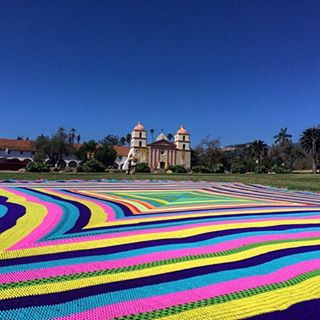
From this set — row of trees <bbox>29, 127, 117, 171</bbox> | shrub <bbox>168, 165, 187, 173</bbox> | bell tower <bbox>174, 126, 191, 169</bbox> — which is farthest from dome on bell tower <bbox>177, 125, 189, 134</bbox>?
shrub <bbox>168, 165, 187, 173</bbox>

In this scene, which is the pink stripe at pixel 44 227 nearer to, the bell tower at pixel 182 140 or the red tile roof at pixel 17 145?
the bell tower at pixel 182 140

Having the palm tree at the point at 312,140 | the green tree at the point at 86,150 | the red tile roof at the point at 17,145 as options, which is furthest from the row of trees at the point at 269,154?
the red tile roof at the point at 17,145

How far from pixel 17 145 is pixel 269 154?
165 feet

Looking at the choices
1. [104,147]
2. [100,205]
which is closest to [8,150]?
[104,147]

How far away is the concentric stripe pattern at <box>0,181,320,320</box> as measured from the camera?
5.11ft

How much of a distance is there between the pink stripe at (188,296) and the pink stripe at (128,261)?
1.53 ft

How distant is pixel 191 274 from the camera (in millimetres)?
1969

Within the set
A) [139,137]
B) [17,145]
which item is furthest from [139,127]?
[17,145]

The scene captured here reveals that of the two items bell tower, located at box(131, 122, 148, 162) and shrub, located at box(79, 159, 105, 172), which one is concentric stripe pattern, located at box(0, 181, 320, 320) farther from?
bell tower, located at box(131, 122, 148, 162)

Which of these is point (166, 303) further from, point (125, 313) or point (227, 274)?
point (227, 274)

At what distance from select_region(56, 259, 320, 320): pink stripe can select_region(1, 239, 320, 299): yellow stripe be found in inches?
10.8

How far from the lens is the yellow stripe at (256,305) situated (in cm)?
151

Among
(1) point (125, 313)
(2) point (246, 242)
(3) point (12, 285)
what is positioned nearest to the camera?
(1) point (125, 313)

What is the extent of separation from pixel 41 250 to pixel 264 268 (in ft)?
4.99
